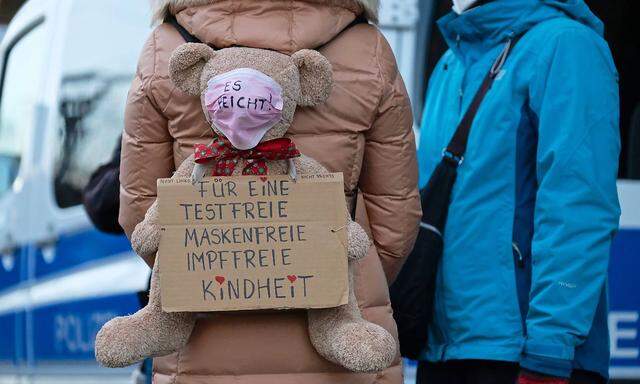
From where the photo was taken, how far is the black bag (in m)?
2.85

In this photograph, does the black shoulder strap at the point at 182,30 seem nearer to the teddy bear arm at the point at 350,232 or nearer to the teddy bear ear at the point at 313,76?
the teddy bear ear at the point at 313,76

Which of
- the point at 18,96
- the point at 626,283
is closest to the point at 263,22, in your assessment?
the point at 626,283

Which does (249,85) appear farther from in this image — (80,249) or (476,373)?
(80,249)

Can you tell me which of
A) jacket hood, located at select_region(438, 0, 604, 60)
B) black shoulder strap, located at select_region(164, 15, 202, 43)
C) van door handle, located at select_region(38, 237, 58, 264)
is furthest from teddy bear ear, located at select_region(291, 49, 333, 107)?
van door handle, located at select_region(38, 237, 58, 264)

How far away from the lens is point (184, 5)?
7.91 ft

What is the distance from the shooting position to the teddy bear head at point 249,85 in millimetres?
2246

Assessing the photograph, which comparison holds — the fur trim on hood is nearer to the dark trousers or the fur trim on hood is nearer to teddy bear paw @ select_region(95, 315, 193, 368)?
teddy bear paw @ select_region(95, 315, 193, 368)

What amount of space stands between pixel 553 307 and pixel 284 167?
76cm

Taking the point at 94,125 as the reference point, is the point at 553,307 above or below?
above

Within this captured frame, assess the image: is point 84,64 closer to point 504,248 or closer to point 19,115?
point 19,115

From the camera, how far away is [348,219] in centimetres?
239

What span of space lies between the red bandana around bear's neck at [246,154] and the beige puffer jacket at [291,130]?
3.2 inches

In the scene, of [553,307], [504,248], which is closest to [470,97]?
[504,248]

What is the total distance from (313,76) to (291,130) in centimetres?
13
